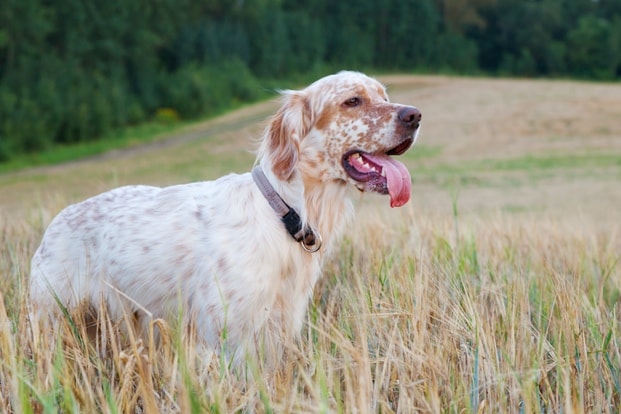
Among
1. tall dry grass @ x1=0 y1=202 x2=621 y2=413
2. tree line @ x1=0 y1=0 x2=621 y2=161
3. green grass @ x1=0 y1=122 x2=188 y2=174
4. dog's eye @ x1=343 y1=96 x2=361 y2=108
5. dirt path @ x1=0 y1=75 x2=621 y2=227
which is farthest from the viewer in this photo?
tree line @ x1=0 y1=0 x2=621 y2=161

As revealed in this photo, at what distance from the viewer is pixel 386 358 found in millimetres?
2609

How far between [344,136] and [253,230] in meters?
0.64

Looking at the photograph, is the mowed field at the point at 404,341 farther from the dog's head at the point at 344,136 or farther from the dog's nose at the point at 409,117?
the dog's nose at the point at 409,117

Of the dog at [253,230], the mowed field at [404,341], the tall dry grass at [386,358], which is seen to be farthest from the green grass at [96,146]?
the tall dry grass at [386,358]

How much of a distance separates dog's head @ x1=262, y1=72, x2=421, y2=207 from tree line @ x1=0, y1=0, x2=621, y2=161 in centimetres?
1247

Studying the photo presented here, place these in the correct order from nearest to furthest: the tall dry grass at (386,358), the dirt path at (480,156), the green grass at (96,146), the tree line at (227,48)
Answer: the tall dry grass at (386,358) < the dirt path at (480,156) < the green grass at (96,146) < the tree line at (227,48)

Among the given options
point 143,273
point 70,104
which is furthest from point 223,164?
point 143,273

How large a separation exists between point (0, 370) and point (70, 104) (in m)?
28.2

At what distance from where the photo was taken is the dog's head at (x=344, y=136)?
3514 millimetres

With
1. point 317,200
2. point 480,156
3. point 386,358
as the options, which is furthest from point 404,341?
point 480,156

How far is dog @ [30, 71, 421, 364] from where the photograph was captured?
10.9ft

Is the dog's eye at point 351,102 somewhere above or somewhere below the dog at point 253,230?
above

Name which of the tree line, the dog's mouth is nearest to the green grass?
the tree line

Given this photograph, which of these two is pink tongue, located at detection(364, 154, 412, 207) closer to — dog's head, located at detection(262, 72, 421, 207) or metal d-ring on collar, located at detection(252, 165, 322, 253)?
dog's head, located at detection(262, 72, 421, 207)
